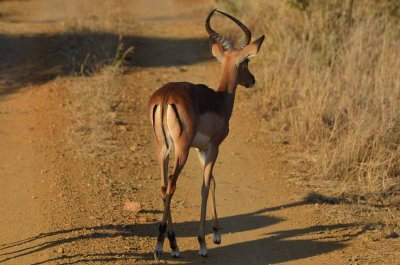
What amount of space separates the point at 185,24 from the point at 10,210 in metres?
10.4

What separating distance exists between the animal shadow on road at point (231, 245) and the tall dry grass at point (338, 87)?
116cm

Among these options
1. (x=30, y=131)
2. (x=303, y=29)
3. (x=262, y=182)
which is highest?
(x=303, y=29)

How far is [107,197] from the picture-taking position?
8734mm

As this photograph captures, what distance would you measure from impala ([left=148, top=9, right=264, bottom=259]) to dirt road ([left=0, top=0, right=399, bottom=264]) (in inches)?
20.0

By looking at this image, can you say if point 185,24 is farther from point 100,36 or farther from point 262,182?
point 262,182

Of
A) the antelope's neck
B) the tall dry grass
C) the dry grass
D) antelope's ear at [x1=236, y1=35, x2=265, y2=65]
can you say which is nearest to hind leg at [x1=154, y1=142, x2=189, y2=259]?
the antelope's neck

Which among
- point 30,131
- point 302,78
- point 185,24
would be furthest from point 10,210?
point 185,24

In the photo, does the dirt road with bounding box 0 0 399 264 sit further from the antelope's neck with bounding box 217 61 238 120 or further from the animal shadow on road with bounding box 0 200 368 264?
the antelope's neck with bounding box 217 61 238 120

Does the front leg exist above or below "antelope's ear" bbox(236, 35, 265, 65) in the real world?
below

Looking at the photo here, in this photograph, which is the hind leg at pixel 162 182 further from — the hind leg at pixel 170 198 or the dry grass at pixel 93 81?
the dry grass at pixel 93 81

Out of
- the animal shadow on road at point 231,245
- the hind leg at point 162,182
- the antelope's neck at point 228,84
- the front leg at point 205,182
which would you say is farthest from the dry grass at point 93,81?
the hind leg at point 162,182

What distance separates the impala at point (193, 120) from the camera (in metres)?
6.90

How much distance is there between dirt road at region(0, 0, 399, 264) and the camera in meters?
7.59

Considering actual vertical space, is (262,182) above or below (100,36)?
below
